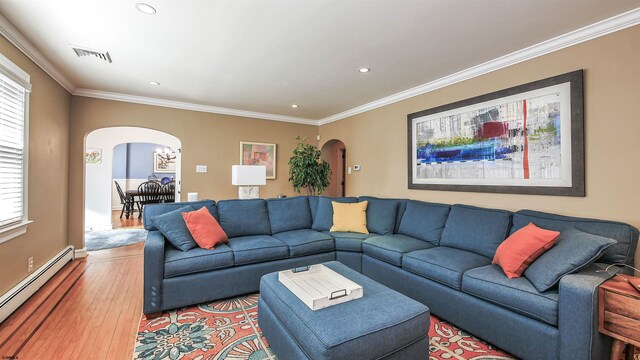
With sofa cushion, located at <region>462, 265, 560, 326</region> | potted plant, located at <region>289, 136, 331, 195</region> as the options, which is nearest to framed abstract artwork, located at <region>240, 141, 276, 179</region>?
potted plant, located at <region>289, 136, 331, 195</region>

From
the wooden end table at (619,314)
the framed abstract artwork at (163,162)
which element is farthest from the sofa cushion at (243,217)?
the framed abstract artwork at (163,162)

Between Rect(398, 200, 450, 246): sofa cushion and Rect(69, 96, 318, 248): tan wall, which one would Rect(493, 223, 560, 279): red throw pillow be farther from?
Rect(69, 96, 318, 248): tan wall

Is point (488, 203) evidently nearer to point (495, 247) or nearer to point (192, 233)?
point (495, 247)

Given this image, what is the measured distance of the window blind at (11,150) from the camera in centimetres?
235

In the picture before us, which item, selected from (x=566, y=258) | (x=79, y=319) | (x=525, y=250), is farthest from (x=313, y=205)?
(x=566, y=258)

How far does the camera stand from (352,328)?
1.43m

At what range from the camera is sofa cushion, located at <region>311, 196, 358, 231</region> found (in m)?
3.82

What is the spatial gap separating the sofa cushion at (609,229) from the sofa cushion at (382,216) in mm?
1498

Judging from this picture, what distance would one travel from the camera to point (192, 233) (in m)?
2.81

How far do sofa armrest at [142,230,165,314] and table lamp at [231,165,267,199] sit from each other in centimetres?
174

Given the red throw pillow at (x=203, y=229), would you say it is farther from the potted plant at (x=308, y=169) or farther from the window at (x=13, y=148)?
the potted plant at (x=308, y=169)

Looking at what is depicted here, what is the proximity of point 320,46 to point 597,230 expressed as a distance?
9.00ft

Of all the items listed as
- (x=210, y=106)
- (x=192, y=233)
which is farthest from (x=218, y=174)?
(x=192, y=233)

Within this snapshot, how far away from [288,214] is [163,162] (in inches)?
312
